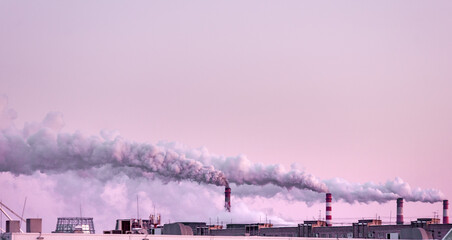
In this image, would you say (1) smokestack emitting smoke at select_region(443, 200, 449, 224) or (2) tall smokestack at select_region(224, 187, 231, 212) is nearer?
(2) tall smokestack at select_region(224, 187, 231, 212)

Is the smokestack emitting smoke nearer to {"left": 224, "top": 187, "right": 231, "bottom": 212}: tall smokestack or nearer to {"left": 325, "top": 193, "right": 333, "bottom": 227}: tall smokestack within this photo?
{"left": 325, "top": 193, "right": 333, "bottom": 227}: tall smokestack

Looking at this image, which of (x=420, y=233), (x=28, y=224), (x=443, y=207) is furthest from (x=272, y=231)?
(x=28, y=224)

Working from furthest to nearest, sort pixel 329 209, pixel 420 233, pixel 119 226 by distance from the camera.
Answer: pixel 329 209, pixel 420 233, pixel 119 226

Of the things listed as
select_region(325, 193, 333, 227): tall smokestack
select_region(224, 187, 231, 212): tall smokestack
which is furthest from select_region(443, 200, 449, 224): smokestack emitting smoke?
select_region(224, 187, 231, 212): tall smokestack

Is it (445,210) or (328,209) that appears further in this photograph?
(445,210)

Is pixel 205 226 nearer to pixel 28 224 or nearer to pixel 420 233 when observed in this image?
pixel 420 233

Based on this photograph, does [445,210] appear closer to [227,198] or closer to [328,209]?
[328,209]

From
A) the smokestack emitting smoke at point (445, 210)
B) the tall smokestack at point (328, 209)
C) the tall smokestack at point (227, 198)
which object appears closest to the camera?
the tall smokestack at point (328, 209)

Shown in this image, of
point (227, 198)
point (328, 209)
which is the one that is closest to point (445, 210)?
point (328, 209)

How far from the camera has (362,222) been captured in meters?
156

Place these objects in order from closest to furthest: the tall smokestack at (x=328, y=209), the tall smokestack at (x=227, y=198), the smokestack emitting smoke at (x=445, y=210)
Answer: the tall smokestack at (x=328, y=209), the tall smokestack at (x=227, y=198), the smokestack emitting smoke at (x=445, y=210)

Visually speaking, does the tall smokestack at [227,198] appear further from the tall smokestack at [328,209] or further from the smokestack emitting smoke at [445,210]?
the smokestack emitting smoke at [445,210]

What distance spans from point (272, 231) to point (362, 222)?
1810cm

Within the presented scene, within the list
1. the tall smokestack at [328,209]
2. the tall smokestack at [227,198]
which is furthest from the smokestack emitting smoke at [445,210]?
the tall smokestack at [227,198]
